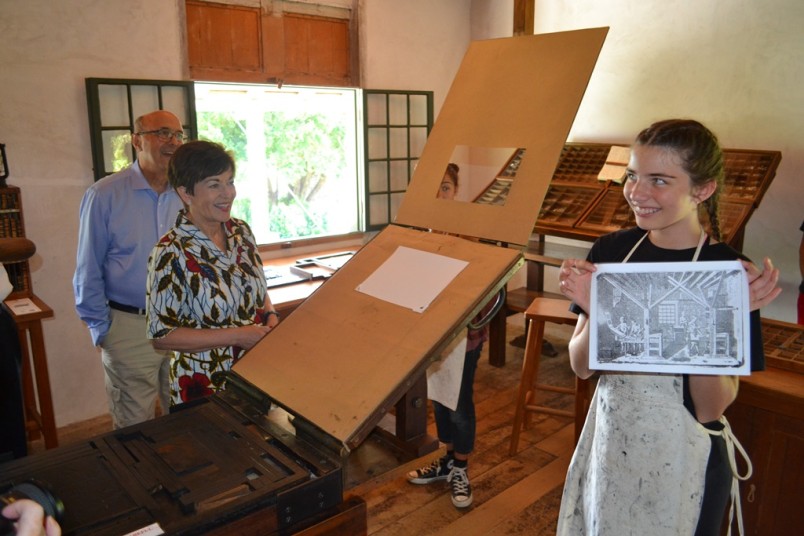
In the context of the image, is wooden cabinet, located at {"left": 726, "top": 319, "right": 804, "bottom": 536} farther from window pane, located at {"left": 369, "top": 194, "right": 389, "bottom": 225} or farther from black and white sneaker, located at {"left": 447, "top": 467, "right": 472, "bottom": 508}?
window pane, located at {"left": 369, "top": 194, "right": 389, "bottom": 225}

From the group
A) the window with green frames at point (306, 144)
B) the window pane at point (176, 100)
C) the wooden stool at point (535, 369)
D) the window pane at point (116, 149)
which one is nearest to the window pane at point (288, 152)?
the window with green frames at point (306, 144)

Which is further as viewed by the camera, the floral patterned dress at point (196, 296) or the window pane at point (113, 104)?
the window pane at point (113, 104)

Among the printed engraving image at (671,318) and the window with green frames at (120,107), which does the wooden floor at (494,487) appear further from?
the window with green frames at (120,107)

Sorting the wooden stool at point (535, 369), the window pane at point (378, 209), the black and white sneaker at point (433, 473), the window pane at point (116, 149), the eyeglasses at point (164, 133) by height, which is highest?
the eyeglasses at point (164, 133)

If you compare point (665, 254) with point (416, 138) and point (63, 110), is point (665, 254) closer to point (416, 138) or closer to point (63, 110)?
point (63, 110)

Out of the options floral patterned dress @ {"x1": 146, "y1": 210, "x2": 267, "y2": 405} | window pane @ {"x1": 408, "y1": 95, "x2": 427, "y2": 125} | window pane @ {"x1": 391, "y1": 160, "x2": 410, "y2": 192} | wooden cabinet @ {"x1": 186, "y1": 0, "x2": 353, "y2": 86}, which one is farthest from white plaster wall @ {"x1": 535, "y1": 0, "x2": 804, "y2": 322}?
floral patterned dress @ {"x1": 146, "y1": 210, "x2": 267, "y2": 405}

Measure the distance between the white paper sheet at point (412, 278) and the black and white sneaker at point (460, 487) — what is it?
163 cm

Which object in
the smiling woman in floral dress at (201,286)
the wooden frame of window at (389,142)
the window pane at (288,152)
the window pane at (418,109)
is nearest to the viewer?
the smiling woman in floral dress at (201,286)

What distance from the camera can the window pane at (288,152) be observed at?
4105 millimetres

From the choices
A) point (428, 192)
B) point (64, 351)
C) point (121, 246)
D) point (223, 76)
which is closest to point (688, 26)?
point (223, 76)

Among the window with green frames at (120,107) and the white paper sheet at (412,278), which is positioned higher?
the window with green frames at (120,107)

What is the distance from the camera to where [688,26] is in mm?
3984

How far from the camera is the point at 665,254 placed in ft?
4.61

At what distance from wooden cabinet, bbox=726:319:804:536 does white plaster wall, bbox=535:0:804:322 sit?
6.73ft
